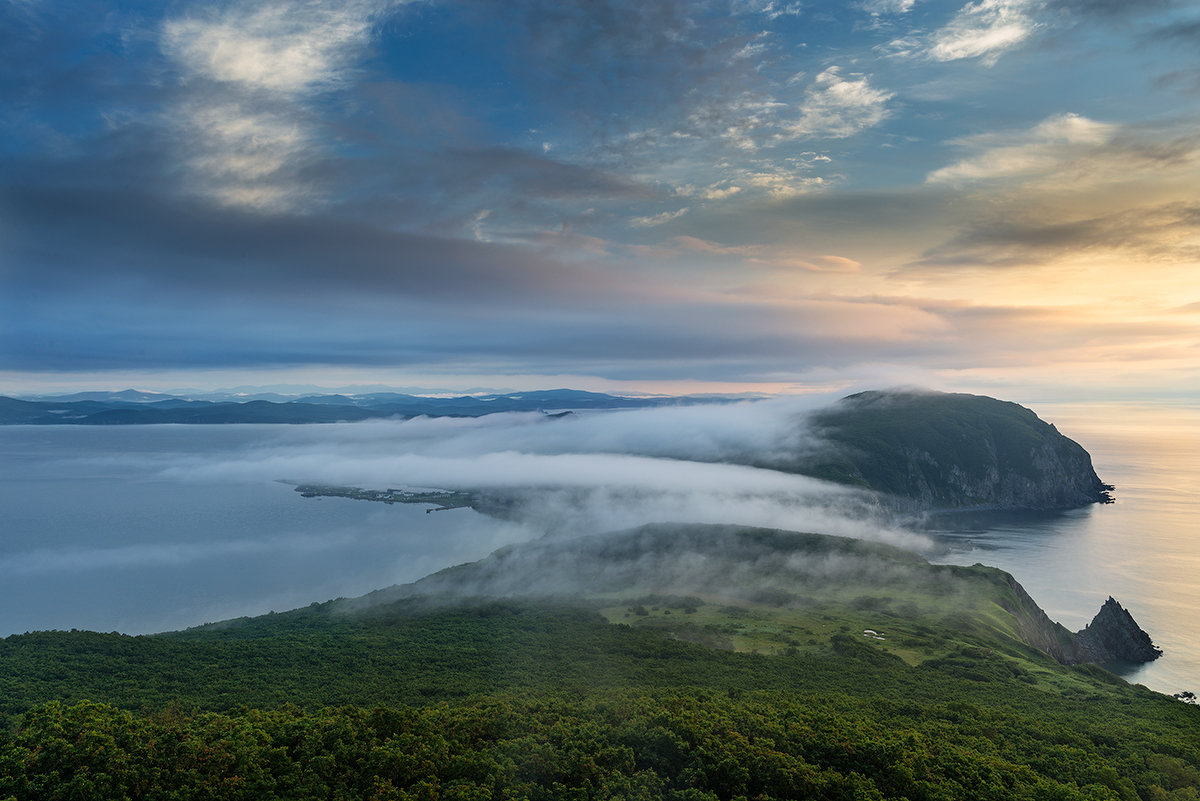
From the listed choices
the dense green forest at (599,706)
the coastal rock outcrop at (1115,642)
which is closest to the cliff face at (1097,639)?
the coastal rock outcrop at (1115,642)

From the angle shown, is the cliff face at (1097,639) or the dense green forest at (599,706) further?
the cliff face at (1097,639)

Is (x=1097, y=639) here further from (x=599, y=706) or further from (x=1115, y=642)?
(x=599, y=706)

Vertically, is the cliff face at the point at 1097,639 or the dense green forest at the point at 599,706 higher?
the dense green forest at the point at 599,706

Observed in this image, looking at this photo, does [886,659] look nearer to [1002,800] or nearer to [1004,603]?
[1004,603]

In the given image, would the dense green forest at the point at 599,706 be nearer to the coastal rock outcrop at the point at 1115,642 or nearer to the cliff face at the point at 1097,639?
the cliff face at the point at 1097,639

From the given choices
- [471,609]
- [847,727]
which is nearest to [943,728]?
[847,727]

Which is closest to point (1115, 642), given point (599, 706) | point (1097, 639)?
point (1097, 639)

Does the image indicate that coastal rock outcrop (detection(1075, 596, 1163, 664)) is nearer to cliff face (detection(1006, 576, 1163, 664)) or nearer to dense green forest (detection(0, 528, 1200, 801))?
cliff face (detection(1006, 576, 1163, 664))

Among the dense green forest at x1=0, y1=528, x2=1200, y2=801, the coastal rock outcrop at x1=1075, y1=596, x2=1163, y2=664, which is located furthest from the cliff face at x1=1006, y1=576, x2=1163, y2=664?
the dense green forest at x1=0, y1=528, x2=1200, y2=801
